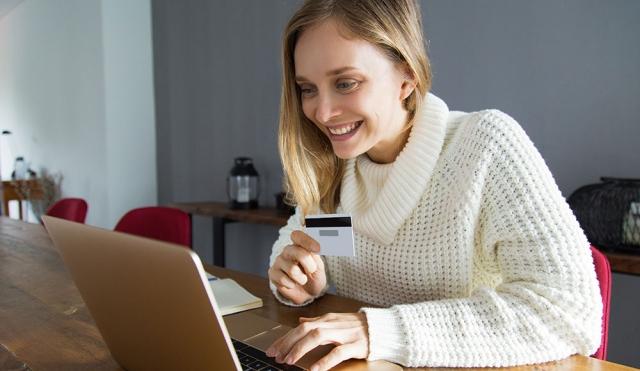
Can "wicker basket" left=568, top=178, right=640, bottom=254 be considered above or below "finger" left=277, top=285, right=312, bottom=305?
above

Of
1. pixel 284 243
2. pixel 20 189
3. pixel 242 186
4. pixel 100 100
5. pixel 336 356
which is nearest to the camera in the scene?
pixel 336 356

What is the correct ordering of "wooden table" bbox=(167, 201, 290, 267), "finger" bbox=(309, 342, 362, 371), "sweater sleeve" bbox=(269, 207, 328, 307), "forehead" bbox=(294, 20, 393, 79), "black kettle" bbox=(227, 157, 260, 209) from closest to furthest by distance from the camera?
"finger" bbox=(309, 342, 362, 371) < "forehead" bbox=(294, 20, 393, 79) < "sweater sleeve" bbox=(269, 207, 328, 307) < "wooden table" bbox=(167, 201, 290, 267) < "black kettle" bbox=(227, 157, 260, 209)

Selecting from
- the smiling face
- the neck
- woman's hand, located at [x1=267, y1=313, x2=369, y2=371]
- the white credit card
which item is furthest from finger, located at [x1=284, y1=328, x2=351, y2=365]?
the neck

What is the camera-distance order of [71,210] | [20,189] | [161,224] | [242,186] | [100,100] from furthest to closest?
1. [20,189]
2. [100,100]
3. [242,186]
4. [71,210]
5. [161,224]

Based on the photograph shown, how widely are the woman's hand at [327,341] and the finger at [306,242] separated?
148mm

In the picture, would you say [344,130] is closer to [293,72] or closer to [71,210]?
[293,72]

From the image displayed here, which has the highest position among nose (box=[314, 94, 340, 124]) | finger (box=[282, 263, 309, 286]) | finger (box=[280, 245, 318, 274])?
nose (box=[314, 94, 340, 124])

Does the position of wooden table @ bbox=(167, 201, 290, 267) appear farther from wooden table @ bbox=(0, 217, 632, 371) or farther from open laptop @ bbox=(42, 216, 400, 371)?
open laptop @ bbox=(42, 216, 400, 371)

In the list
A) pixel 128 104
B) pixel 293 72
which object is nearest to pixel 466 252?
pixel 293 72

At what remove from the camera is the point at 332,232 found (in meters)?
0.80

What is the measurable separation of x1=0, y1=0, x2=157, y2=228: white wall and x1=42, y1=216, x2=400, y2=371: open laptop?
3.21 m

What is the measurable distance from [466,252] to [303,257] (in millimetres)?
331

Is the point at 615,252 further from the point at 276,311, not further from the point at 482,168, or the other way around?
the point at 276,311

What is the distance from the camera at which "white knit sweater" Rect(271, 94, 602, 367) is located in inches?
27.8
